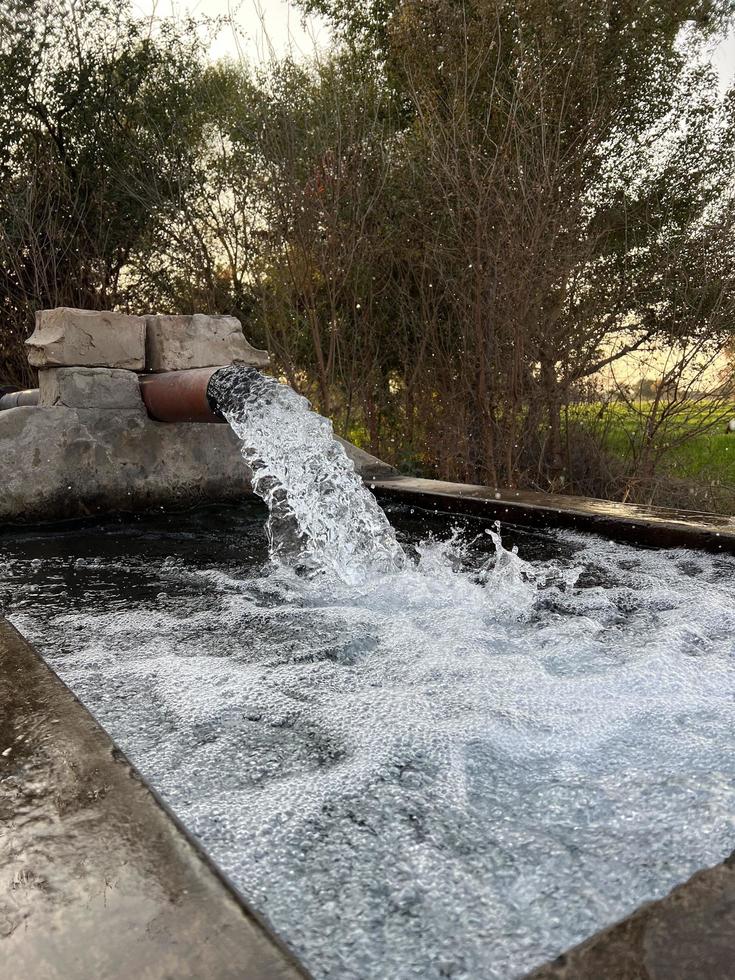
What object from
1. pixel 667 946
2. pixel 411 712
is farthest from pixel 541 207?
pixel 667 946

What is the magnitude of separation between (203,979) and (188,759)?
0.91 metres

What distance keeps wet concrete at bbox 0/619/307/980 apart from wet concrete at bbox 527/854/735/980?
272 millimetres

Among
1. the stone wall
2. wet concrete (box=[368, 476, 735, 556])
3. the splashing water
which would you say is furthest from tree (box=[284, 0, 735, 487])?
the splashing water

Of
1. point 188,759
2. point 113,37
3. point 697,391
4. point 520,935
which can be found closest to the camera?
point 520,935

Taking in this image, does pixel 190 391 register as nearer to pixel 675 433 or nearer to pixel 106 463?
pixel 106 463

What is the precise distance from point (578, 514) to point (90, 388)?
103 inches

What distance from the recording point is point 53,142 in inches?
356

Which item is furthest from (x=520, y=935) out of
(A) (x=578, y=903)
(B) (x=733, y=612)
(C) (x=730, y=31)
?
(C) (x=730, y=31)

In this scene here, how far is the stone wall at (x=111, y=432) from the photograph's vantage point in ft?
13.6

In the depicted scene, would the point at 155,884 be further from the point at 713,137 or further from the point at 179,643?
the point at 713,137

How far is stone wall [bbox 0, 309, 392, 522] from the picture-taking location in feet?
13.6

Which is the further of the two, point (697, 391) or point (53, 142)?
point (53, 142)

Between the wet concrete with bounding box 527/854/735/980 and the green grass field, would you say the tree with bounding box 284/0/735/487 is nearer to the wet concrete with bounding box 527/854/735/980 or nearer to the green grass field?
the green grass field

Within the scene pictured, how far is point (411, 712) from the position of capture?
1.80 m
